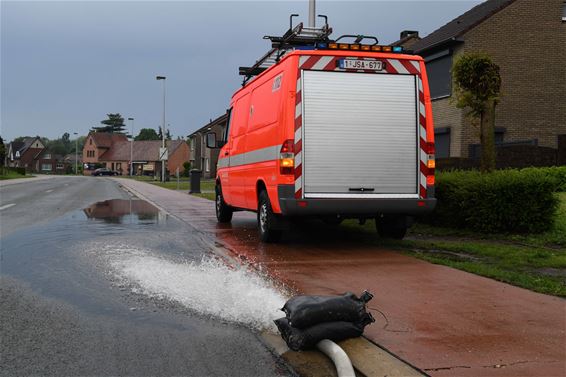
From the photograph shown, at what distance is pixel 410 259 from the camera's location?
7.88 meters

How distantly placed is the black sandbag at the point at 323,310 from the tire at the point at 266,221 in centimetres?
476

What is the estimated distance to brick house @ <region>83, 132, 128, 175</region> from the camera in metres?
122

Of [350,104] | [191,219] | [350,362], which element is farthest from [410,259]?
[191,219]

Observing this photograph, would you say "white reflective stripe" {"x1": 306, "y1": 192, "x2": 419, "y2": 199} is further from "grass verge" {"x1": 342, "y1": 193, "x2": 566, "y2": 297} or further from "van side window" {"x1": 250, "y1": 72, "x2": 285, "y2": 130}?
"van side window" {"x1": 250, "y1": 72, "x2": 285, "y2": 130}

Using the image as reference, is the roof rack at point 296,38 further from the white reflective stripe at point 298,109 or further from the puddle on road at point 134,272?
the puddle on road at point 134,272

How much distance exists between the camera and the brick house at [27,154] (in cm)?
13662

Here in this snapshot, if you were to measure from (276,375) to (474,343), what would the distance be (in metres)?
1.54

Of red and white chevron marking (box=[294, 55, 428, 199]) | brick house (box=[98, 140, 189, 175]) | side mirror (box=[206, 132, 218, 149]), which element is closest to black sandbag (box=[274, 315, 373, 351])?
red and white chevron marking (box=[294, 55, 428, 199])

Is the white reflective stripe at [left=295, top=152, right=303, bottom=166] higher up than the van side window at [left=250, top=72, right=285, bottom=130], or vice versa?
the van side window at [left=250, top=72, right=285, bottom=130]

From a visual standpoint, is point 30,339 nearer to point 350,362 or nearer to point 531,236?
point 350,362

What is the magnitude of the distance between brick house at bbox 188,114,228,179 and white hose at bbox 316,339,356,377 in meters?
50.9

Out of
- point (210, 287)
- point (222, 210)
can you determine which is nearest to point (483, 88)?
point (222, 210)

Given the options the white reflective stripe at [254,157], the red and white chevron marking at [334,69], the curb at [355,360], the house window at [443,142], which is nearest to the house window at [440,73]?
the house window at [443,142]

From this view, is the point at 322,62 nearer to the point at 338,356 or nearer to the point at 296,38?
the point at 296,38
